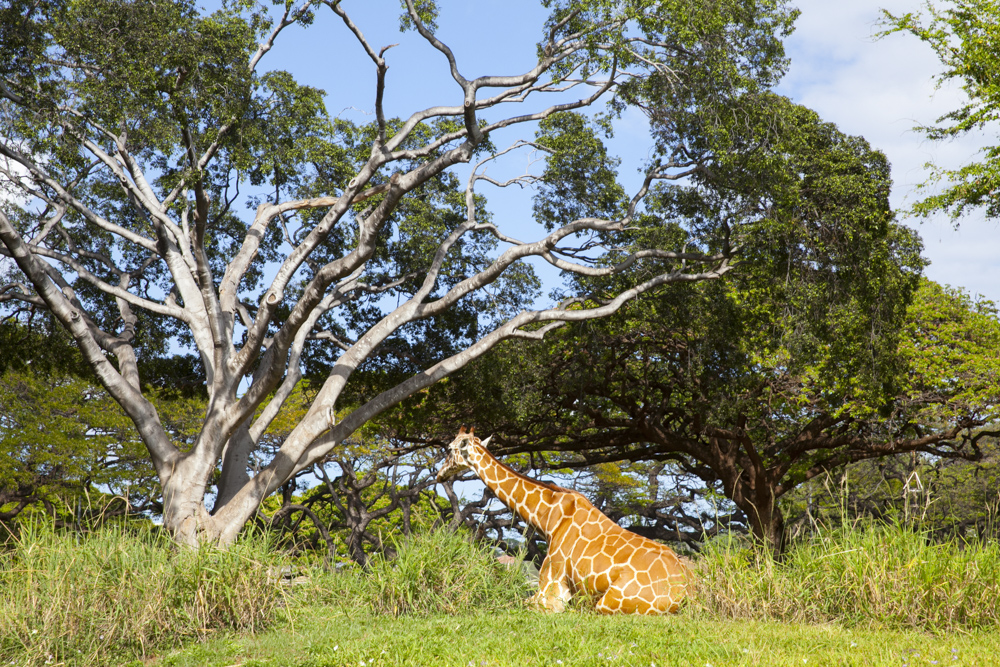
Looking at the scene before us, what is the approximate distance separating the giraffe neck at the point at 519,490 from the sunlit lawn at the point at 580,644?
2360 millimetres

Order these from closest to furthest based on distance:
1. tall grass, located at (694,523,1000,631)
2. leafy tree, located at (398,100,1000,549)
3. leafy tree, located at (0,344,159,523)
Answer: tall grass, located at (694,523,1000,631) → leafy tree, located at (398,100,1000,549) → leafy tree, located at (0,344,159,523)

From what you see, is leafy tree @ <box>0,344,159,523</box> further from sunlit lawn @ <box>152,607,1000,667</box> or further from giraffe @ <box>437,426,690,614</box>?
sunlit lawn @ <box>152,607,1000,667</box>

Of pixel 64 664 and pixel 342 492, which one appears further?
pixel 342 492

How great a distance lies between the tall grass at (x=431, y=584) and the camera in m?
8.30

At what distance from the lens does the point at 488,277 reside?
14.6 m

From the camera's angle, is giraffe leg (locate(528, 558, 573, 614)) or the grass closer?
the grass

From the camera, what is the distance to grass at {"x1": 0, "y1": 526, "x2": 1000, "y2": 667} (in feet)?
20.7

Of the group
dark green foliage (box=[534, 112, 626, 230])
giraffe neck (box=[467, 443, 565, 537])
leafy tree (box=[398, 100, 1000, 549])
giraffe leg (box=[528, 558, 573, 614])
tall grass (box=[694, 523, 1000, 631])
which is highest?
dark green foliage (box=[534, 112, 626, 230])

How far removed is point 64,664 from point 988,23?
16663 mm

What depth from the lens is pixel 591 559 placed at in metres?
8.95

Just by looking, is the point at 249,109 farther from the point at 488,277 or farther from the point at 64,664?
the point at 64,664

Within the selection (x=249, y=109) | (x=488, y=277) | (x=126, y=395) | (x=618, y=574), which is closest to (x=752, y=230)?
(x=488, y=277)

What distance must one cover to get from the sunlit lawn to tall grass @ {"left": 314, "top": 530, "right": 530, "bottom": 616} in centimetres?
57

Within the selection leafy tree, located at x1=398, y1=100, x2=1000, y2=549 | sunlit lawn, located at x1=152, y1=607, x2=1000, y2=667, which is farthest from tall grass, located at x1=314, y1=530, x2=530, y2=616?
leafy tree, located at x1=398, y1=100, x2=1000, y2=549
